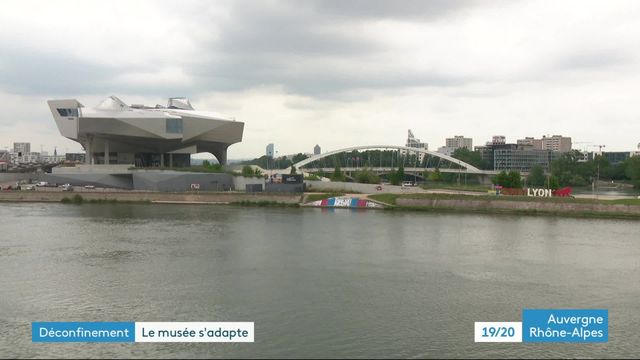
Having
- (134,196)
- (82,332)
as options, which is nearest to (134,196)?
(134,196)

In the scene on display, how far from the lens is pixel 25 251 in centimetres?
2936

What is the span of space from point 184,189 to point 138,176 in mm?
5923

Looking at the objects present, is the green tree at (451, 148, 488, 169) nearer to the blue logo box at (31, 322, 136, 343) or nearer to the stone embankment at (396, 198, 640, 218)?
the stone embankment at (396, 198, 640, 218)

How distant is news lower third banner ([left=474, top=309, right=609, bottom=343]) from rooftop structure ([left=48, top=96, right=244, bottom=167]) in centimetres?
5844

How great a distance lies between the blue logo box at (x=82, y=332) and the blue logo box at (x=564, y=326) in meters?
11.5

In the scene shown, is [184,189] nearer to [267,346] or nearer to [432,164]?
[267,346]

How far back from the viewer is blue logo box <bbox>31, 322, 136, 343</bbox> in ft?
51.8

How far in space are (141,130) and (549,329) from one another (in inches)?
2362

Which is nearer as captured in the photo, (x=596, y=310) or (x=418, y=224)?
(x=596, y=310)

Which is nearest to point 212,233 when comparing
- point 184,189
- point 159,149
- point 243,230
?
point 243,230

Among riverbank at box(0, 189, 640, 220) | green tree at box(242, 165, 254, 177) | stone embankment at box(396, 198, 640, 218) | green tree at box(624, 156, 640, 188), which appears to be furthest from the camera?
green tree at box(624, 156, 640, 188)

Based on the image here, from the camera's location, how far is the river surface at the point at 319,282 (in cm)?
1587

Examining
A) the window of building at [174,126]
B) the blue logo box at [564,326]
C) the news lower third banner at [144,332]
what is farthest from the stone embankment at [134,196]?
the blue logo box at [564,326]

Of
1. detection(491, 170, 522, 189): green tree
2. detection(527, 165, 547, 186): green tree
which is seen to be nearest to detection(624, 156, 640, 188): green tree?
detection(527, 165, 547, 186): green tree
